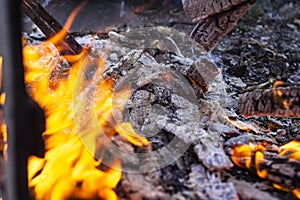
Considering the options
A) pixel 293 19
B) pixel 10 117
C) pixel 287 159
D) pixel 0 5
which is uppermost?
pixel 0 5

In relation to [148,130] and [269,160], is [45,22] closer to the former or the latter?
[148,130]

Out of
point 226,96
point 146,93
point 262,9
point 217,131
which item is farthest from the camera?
point 262,9

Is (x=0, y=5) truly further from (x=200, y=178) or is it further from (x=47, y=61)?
(x=47, y=61)

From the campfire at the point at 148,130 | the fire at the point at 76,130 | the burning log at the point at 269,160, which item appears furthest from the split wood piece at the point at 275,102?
the fire at the point at 76,130

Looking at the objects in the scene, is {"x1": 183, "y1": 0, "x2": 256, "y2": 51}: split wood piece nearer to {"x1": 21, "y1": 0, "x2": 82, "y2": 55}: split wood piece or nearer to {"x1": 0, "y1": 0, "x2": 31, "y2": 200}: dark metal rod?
{"x1": 21, "y1": 0, "x2": 82, "y2": 55}: split wood piece

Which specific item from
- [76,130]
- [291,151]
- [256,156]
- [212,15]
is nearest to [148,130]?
[76,130]

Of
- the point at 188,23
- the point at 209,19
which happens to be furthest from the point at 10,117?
the point at 188,23
